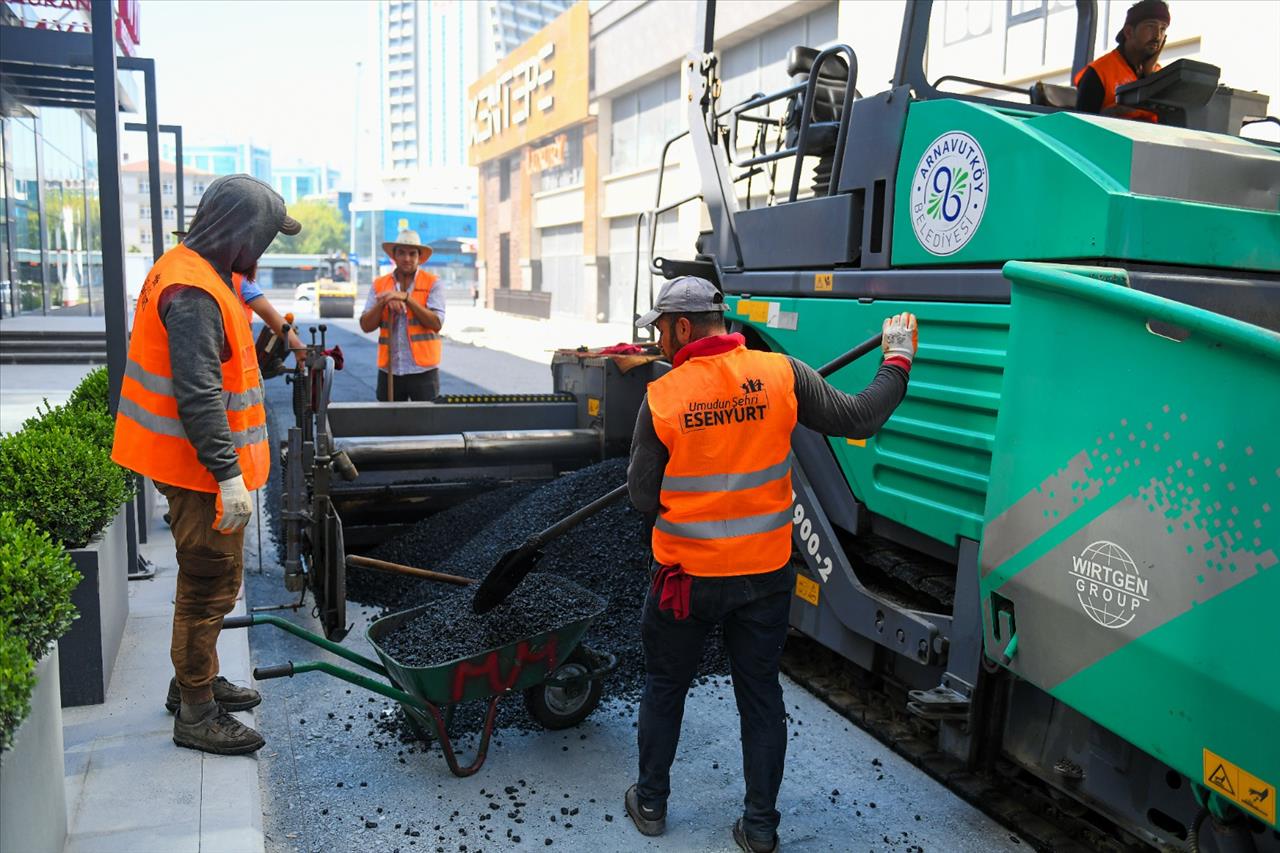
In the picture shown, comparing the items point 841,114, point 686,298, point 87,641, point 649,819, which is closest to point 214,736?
point 87,641

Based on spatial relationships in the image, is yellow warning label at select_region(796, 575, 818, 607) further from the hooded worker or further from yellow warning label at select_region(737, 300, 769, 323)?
the hooded worker

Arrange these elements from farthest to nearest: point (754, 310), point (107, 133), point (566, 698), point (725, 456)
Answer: point (107, 133), point (754, 310), point (566, 698), point (725, 456)

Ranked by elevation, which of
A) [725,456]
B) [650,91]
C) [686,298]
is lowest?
[725,456]

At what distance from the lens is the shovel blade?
149 inches

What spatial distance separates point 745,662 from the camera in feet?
10.6

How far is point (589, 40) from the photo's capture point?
1321 inches

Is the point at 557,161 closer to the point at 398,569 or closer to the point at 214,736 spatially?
the point at 398,569

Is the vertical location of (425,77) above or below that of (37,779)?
above

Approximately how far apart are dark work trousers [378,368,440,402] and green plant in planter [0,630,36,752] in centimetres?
461

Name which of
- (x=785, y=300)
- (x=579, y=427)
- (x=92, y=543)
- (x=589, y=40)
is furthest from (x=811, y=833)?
(x=589, y=40)

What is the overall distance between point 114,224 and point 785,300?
10.9ft

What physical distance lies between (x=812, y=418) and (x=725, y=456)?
33 cm

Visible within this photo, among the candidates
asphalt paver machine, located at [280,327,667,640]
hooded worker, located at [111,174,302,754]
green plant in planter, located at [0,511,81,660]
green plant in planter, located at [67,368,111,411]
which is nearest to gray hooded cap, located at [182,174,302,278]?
hooded worker, located at [111,174,302,754]

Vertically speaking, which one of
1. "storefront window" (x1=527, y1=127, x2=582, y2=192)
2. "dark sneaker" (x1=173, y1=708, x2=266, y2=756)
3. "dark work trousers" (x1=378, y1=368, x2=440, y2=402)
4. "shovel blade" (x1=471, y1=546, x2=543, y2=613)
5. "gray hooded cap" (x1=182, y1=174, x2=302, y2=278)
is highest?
"storefront window" (x1=527, y1=127, x2=582, y2=192)
